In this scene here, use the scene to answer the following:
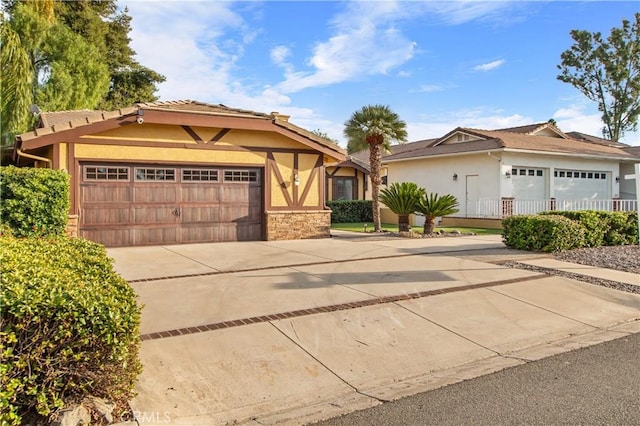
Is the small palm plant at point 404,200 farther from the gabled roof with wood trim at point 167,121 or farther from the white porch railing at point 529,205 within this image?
the white porch railing at point 529,205

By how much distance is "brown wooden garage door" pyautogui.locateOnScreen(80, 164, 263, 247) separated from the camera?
1268 cm

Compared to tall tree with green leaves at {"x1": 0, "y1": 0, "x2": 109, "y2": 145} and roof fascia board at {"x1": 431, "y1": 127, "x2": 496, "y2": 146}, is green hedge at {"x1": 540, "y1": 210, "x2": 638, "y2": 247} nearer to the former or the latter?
roof fascia board at {"x1": 431, "y1": 127, "x2": 496, "y2": 146}

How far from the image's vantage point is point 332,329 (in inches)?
225

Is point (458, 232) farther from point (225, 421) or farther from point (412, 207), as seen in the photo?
point (225, 421)

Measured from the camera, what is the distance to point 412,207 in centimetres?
1642

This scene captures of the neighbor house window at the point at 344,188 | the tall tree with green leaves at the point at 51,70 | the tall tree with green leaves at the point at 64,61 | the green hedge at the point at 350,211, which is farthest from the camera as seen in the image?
the neighbor house window at the point at 344,188

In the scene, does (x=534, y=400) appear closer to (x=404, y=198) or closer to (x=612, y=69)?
(x=404, y=198)

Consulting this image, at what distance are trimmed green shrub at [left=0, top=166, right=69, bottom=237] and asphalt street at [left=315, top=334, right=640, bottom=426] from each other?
8.96 meters

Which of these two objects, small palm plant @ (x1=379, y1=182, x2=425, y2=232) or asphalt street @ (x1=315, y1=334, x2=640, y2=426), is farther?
small palm plant @ (x1=379, y1=182, x2=425, y2=232)

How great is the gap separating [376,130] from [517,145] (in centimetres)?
774

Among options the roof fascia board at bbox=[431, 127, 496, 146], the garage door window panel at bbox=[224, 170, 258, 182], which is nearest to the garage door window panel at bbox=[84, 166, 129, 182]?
the garage door window panel at bbox=[224, 170, 258, 182]

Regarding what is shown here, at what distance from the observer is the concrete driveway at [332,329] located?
4.19 m

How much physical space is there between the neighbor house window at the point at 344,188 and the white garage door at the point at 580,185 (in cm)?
1059

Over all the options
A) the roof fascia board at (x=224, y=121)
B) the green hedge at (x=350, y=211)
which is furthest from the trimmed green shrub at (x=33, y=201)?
the green hedge at (x=350, y=211)
